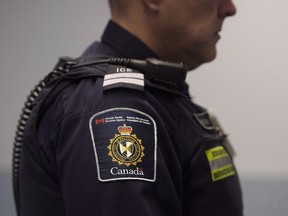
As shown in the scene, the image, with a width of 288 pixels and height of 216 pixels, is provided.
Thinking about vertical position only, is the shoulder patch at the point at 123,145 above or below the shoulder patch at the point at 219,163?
above

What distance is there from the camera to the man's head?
0.78m

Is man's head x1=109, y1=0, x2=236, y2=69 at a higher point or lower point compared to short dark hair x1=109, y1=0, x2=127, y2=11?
lower

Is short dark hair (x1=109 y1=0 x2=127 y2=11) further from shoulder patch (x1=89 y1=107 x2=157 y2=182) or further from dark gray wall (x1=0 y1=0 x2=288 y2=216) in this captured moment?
dark gray wall (x1=0 y1=0 x2=288 y2=216)

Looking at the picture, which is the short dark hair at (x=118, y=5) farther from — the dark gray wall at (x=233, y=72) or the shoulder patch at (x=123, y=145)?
the dark gray wall at (x=233, y=72)

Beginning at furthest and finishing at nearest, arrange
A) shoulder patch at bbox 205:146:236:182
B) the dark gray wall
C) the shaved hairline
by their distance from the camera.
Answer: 1. the dark gray wall
2. the shaved hairline
3. shoulder patch at bbox 205:146:236:182

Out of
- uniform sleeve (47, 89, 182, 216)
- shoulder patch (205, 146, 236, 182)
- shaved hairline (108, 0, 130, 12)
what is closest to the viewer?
uniform sleeve (47, 89, 182, 216)

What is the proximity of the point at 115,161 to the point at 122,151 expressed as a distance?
0.06 feet

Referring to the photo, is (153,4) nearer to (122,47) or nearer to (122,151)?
(122,47)

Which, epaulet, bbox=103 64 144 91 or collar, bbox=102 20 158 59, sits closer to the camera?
epaulet, bbox=103 64 144 91

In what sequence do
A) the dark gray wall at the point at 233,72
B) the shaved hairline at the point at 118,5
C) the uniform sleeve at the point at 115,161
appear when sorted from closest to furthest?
the uniform sleeve at the point at 115,161, the shaved hairline at the point at 118,5, the dark gray wall at the point at 233,72

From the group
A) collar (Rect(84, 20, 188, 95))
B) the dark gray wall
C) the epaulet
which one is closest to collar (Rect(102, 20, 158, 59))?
collar (Rect(84, 20, 188, 95))

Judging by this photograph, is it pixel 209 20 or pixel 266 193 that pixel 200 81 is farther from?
pixel 209 20

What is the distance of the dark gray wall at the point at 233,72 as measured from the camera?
4.35ft

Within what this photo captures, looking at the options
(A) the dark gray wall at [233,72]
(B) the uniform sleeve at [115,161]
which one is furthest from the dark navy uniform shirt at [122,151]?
(A) the dark gray wall at [233,72]
